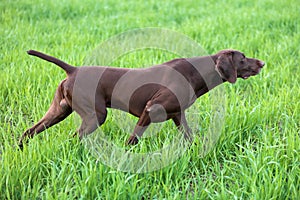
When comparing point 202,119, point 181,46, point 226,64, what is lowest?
point 202,119

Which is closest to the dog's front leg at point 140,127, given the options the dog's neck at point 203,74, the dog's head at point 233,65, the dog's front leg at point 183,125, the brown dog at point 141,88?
the brown dog at point 141,88

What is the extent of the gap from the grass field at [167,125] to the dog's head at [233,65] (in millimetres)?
475

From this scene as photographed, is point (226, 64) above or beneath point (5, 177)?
above

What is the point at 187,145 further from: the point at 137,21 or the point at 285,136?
the point at 137,21

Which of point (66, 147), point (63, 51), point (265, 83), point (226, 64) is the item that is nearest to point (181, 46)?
point (265, 83)

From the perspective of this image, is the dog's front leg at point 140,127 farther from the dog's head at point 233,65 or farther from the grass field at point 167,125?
the dog's head at point 233,65

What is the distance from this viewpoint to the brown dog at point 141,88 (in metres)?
2.55

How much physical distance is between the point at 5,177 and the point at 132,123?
1133mm

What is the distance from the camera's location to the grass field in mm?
2324

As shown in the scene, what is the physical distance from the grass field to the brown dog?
0.84ft

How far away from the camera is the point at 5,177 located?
7.66ft

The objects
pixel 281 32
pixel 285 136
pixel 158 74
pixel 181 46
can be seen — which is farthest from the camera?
pixel 281 32

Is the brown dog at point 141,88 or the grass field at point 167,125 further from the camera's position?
the brown dog at point 141,88

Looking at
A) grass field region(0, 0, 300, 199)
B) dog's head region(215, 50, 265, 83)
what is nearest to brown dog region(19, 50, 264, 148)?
dog's head region(215, 50, 265, 83)
